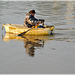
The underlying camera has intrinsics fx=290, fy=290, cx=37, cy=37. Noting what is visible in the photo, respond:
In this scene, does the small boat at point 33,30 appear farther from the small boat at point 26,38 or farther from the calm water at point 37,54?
the calm water at point 37,54

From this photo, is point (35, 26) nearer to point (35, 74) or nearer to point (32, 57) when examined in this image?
point (32, 57)

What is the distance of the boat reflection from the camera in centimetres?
1534

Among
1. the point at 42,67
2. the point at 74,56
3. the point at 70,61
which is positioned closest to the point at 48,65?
the point at 42,67

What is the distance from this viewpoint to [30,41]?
18.1 metres

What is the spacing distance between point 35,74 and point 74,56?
3.40 m

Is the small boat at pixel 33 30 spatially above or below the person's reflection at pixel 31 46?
above

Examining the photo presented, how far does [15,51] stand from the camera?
15.0m

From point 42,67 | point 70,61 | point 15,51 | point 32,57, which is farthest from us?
point 15,51

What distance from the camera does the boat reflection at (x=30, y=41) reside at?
1534 cm

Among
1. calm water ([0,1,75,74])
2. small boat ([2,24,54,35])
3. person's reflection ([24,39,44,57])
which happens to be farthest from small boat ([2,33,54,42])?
person's reflection ([24,39,44,57])

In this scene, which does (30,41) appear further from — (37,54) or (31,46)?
(37,54)

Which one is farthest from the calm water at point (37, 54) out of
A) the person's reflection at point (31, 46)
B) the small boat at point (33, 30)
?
the small boat at point (33, 30)

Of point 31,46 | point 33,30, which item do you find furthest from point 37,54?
point 33,30

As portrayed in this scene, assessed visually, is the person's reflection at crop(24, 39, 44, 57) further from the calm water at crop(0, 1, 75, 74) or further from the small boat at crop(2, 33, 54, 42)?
the small boat at crop(2, 33, 54, 42)
